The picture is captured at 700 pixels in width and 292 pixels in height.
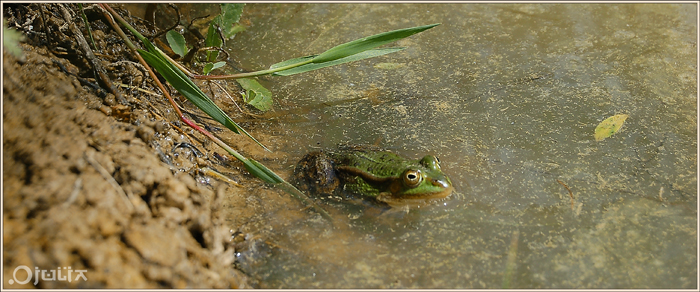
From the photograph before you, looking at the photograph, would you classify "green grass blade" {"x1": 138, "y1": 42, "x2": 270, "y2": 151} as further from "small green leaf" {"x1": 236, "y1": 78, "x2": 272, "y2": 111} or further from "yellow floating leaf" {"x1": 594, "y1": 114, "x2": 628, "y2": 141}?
"yellow floating leaf" {"x1": 594, "y1": 114, "x2": 628, "y2": 141}

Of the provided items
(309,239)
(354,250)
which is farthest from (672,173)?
(309,239)

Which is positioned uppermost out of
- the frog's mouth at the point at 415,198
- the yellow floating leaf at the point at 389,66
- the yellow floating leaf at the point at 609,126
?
the yellow floating leaf at the point at 389,66

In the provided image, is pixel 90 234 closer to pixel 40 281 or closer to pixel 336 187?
pixel 40 281

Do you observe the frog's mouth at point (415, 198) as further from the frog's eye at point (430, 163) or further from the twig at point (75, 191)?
the twig at point (75, 191)

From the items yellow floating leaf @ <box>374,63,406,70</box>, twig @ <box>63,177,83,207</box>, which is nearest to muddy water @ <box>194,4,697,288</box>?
yellow floating leaf @ <box>374,63,406,70</box>

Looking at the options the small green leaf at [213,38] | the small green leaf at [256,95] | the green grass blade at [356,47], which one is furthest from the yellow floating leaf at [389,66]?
the small green leaf at [213,38]
